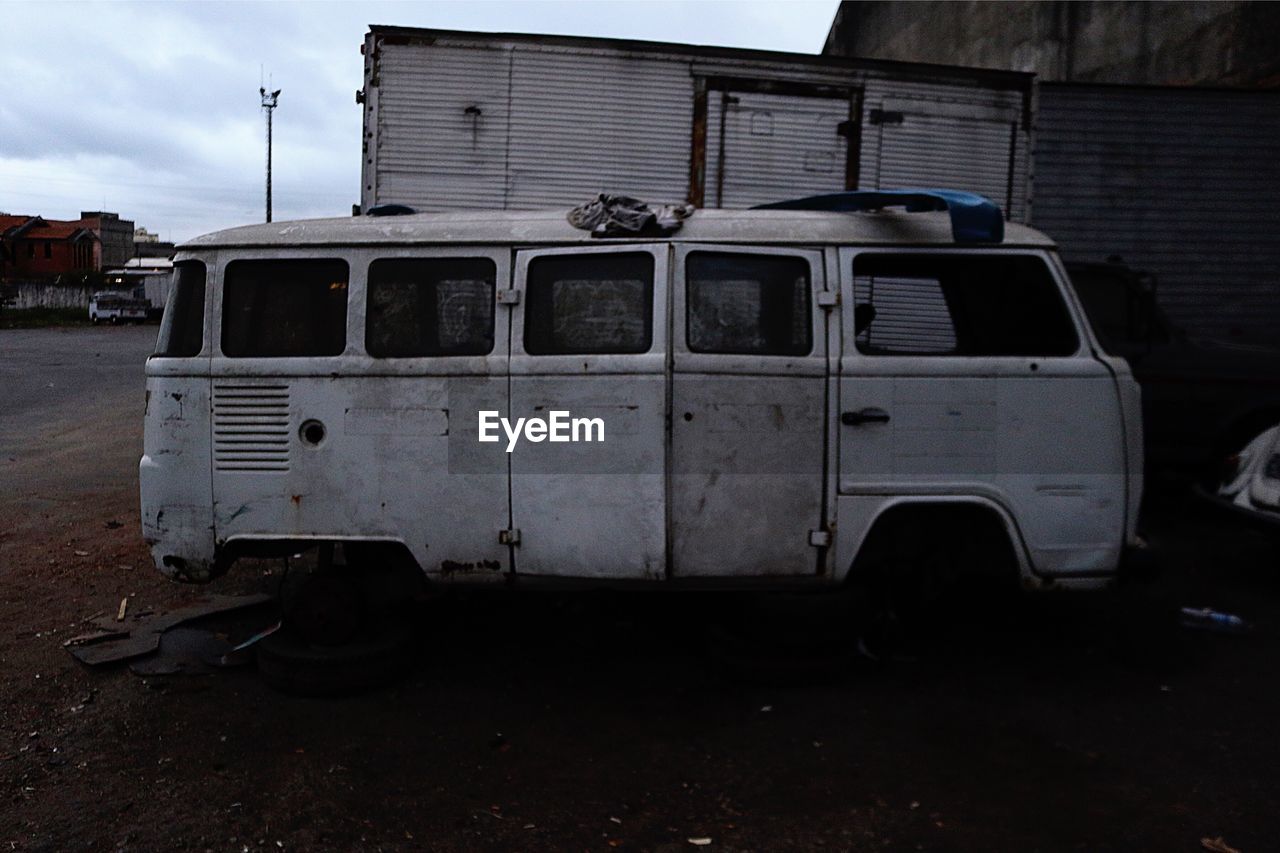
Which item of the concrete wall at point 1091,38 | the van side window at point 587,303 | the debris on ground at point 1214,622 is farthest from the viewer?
the concrete wall at point 1091,38

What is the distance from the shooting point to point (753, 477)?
13.5ft

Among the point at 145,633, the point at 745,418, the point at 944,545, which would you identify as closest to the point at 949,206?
the point at 745,418

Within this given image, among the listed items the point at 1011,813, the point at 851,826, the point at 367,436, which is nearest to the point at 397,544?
the point at 367,436

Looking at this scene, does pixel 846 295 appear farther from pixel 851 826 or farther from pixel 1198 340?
pixel 1198 340

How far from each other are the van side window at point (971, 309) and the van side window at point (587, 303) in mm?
990

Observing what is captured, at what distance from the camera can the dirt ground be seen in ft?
10.7

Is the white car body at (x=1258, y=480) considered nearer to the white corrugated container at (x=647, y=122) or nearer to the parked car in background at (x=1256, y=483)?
the parked car in background at (x=1256, y=483)

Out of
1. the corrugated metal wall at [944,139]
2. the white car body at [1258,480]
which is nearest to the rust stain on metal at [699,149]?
the corrugated metal wall at [944,139]

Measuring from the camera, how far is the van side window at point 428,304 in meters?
4.18

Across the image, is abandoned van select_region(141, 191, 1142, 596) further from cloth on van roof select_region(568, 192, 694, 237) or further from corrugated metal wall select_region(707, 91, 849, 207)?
corrugated metal wall select_region(707, 91, 849, 207)

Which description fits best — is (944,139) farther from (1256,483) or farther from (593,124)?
(1256,483)

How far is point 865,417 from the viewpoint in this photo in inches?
161

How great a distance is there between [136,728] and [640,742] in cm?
218

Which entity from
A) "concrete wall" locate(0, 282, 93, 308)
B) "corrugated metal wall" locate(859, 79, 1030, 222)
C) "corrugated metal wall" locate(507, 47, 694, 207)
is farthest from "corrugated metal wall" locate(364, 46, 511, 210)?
"concrete wall" locate(0, 282, 93, 308)
